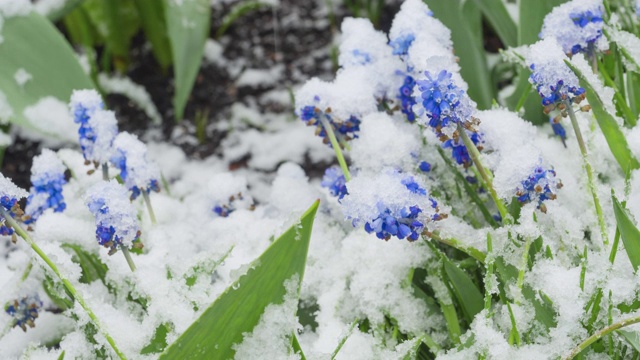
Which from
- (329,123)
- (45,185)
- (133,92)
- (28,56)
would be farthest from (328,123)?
(133,92)

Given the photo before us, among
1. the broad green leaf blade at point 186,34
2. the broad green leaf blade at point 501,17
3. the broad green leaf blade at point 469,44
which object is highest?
the broad green leaf blade at point 186,34

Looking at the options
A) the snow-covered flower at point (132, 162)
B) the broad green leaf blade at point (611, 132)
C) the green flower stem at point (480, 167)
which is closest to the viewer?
the green flower stem at point (480, 167)

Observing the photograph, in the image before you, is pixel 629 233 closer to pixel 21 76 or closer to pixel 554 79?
pixel 554 79

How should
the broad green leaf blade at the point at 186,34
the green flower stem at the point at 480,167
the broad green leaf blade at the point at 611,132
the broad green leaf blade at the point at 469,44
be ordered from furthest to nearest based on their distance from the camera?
the broad green leaf blade at the point at 186,34, the broad green leaf blade at the point at 469,44, the broad green leaf blade at the point at 611,132, the green flower stem at the point at 480,167

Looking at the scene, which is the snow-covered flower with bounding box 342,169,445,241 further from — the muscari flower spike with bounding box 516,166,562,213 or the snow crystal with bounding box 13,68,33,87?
the snow crystal with bounding box 13,68,33,87

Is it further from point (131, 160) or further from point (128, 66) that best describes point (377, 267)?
point (128, 66)

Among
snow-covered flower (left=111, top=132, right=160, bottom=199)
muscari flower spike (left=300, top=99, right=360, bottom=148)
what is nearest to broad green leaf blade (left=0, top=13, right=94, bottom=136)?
snow-covered flower (left=111, top=132, right=160, bottom=199)

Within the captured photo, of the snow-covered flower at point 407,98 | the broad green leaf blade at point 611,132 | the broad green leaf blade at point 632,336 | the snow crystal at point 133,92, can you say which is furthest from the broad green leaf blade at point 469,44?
the snow crystal at point 133,92

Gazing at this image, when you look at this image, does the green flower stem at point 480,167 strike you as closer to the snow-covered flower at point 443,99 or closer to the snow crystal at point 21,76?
the snow-covered flower at point 443,99
